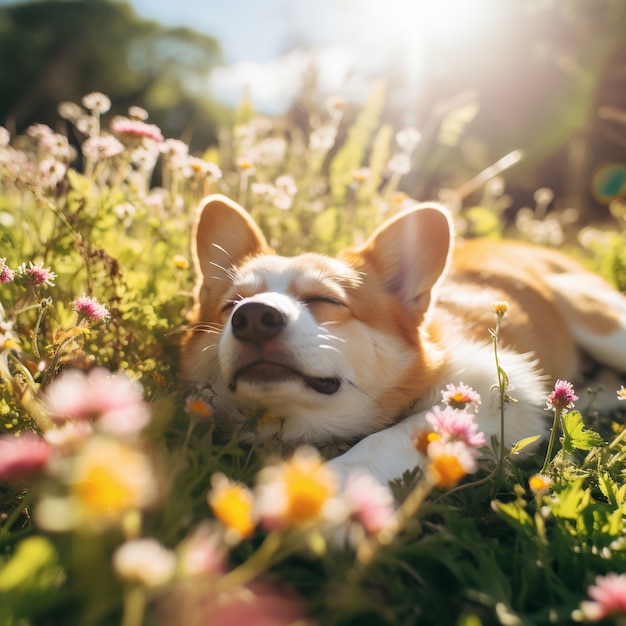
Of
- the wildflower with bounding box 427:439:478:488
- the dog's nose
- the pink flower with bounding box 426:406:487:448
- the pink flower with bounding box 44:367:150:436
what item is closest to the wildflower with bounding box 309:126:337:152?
the dog's nose

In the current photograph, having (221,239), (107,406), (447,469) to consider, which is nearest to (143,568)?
(107,406)

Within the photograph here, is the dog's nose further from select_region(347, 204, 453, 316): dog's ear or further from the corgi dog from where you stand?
select_region(347, 204, 453, 316): dog's ear

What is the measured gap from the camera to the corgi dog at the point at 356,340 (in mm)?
1988

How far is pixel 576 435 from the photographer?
5.79 ft

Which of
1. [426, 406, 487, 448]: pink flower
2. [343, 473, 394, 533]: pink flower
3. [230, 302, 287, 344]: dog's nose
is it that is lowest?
[230, 302, 287, 344]: dog's nose

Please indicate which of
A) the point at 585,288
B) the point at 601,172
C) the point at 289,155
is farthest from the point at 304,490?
the point at 601,172

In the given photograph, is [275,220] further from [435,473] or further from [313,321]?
[435,473]

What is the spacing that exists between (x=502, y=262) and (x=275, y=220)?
4.28 ft

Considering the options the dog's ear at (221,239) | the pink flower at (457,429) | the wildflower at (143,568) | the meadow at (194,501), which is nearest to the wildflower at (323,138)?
the meadow at (194,501)

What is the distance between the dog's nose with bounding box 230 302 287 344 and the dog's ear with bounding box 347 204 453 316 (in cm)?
67

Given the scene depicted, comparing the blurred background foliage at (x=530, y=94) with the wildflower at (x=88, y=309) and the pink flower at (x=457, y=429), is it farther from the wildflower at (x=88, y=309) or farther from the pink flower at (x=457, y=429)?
the pink flower at (x=457, y=429)

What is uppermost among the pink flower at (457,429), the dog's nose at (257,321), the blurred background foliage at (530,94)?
the pink flower at (457,429)

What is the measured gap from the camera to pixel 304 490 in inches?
31.5

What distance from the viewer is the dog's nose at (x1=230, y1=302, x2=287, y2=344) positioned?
1929mm
